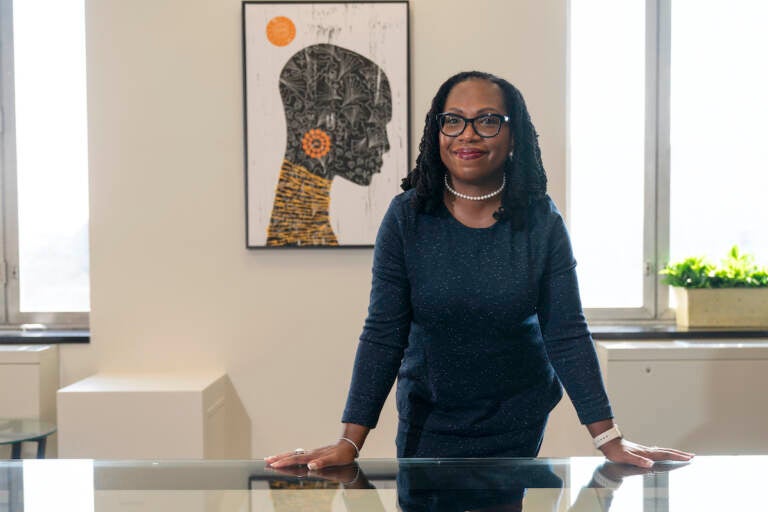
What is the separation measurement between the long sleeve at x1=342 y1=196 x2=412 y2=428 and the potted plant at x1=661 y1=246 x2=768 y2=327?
84.0 inches

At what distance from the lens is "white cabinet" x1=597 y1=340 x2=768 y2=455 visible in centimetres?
304

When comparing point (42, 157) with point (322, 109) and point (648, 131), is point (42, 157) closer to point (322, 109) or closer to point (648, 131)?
point (322, 109)

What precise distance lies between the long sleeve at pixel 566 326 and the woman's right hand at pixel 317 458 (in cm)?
45

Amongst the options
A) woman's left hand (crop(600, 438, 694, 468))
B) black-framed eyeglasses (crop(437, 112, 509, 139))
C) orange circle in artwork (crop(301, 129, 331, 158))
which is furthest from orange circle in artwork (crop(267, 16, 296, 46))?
woman's left hand (crop(600, 438, 694, 468))

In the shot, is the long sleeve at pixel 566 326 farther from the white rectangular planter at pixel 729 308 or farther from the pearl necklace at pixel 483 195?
the white rectangular planter at pixel 729 308

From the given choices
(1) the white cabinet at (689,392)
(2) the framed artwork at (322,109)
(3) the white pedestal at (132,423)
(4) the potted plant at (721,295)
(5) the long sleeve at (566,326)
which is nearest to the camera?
(5) the long sleeve at (566,326)

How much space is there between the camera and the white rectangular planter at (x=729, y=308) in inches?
132

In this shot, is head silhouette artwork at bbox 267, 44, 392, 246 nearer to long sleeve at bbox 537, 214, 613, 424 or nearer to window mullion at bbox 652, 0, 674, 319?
window mullion at bbox 652, 0, 674, 319

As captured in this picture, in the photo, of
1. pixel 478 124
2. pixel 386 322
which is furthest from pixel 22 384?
pixel 478 124

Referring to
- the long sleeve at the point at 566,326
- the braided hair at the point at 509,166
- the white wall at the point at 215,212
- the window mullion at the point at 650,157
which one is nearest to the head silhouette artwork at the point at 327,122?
the white wall at the point at 215,212

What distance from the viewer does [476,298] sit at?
151cm

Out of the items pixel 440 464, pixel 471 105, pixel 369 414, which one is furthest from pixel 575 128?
pixel 440 464

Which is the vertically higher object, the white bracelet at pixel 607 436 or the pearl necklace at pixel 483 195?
the pearl necklace at pixel 483 195

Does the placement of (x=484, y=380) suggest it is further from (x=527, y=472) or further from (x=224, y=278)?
(x=224, y=278)
